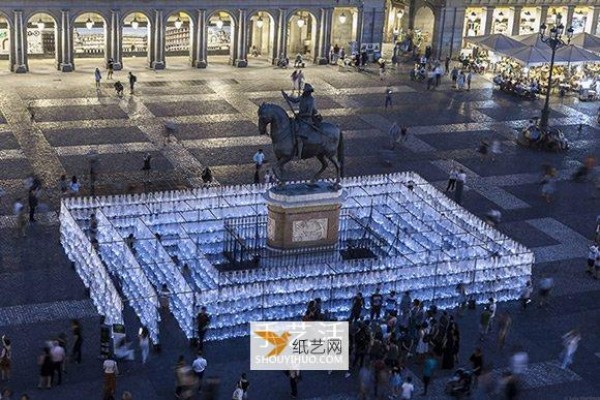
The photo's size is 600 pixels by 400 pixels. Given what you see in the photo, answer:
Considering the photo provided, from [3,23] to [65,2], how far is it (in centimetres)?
594

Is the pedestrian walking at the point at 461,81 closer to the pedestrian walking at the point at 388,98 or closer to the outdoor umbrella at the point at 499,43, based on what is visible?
the outdoor umbrella at the point at 499,43

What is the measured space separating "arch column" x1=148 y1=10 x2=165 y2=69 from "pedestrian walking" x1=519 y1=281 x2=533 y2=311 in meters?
36.4

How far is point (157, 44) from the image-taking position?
211ft

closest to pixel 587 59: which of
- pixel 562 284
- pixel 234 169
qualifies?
pixel 234 169

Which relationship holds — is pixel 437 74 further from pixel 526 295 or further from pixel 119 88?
pixel 526 295

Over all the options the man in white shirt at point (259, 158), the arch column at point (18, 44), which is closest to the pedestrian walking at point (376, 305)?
the man in white shirt at point (259, 158)

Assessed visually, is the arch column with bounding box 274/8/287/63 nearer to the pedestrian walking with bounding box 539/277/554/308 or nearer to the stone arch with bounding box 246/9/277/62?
the stone arch with bounding box 246/9/277/62

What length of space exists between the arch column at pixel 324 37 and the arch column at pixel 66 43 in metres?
15.8

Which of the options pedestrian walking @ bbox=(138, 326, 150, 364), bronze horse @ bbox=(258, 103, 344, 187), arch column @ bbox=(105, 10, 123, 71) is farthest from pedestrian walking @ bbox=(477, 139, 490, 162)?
pedestrian walking @ bbox=(138, 326, 150, 364)

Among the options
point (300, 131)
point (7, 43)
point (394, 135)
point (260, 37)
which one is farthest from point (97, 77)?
point (300, 131)

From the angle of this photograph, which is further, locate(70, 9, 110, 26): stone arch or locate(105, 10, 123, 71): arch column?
locate(105, 10, 123, 71): arch column

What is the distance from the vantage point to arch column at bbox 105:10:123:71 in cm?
6278

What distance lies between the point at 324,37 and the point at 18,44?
62.8 ft

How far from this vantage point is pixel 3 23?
213 ft
